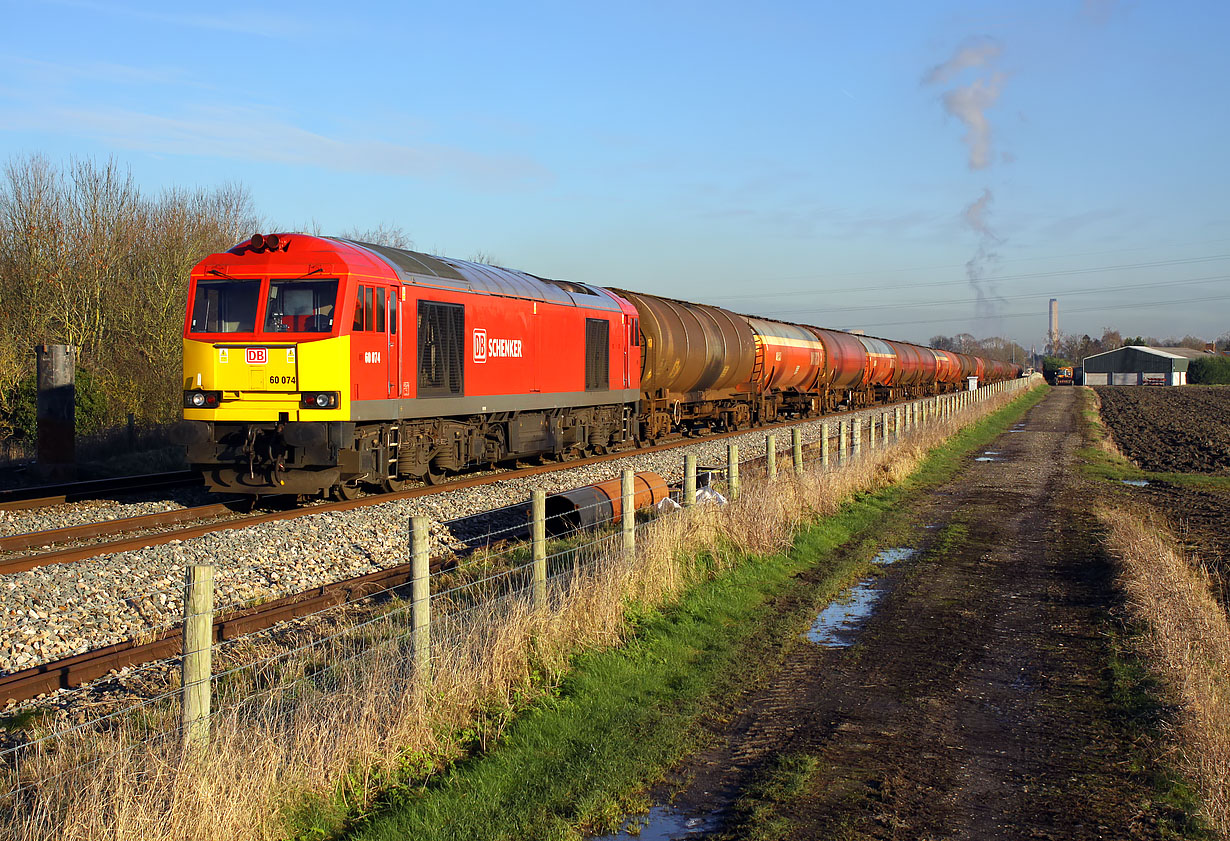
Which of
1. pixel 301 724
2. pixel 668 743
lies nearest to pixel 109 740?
pixel 301 724

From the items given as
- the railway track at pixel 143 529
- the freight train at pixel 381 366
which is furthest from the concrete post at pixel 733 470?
the freight train at pixel 381 366

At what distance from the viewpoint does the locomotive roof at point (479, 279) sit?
15141mm

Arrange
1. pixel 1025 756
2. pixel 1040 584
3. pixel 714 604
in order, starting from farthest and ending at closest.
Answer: pixel 1040 584 < pixel 714 604 < pixel 1025 756

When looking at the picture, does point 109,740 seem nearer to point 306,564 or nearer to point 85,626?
point 85,626

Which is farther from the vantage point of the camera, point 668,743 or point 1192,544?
point 1192,544

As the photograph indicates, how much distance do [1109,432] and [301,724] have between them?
38.1m

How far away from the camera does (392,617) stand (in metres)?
8.15

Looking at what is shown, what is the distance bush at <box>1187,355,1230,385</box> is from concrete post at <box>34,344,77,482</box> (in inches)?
5405

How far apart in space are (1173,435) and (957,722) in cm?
3387

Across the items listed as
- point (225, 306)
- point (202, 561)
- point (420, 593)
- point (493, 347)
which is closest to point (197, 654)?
point (420, 593)

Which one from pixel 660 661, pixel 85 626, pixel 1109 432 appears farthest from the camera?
pixel 1109 432

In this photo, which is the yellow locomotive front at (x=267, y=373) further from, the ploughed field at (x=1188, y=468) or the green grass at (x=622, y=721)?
the ploughed field at (x=1188, y=468)

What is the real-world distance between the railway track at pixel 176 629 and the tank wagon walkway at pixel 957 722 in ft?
13.6

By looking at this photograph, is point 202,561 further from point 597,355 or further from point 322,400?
point 597,355
